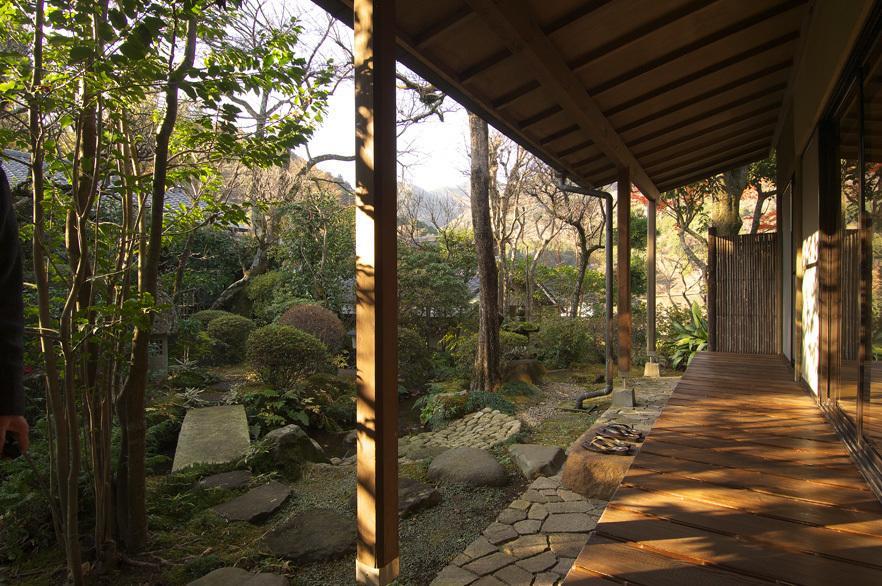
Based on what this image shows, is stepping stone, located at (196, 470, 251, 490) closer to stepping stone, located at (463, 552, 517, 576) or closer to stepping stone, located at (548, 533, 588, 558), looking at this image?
stepping stone, located at (463, 552, 517, 576)

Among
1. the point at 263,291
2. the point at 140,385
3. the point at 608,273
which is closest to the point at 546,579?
the point at 140,385

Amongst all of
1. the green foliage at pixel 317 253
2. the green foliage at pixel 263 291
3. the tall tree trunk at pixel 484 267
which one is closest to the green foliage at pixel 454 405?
the tall tree trunk at pixel 484 267

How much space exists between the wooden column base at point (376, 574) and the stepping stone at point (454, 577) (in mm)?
684

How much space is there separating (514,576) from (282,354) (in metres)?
4.83

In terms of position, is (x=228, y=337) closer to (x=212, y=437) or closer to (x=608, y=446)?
(x=212, y=437)

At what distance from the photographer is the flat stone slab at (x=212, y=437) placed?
14.1 ft

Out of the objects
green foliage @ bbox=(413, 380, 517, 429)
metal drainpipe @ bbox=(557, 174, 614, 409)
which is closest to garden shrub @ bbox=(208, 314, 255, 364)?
green foliage @ bbox=(413, 380, 517, 429)

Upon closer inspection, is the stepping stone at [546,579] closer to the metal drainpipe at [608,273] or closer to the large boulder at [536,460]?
the large boulder at [536,460]

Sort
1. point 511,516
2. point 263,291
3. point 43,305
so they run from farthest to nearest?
1. point 263,291
2. point 511,516
3. point 43,305

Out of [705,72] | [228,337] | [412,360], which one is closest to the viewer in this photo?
[705,72]

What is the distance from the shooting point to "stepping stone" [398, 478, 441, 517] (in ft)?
11.1

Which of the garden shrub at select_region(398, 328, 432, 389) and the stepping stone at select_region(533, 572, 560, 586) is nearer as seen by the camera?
the stepping stone at select_region(533, 572, 560, 586)

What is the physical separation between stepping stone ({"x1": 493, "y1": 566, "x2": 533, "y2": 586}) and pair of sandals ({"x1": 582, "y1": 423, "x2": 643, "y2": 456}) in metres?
1.23

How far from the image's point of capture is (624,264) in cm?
541
